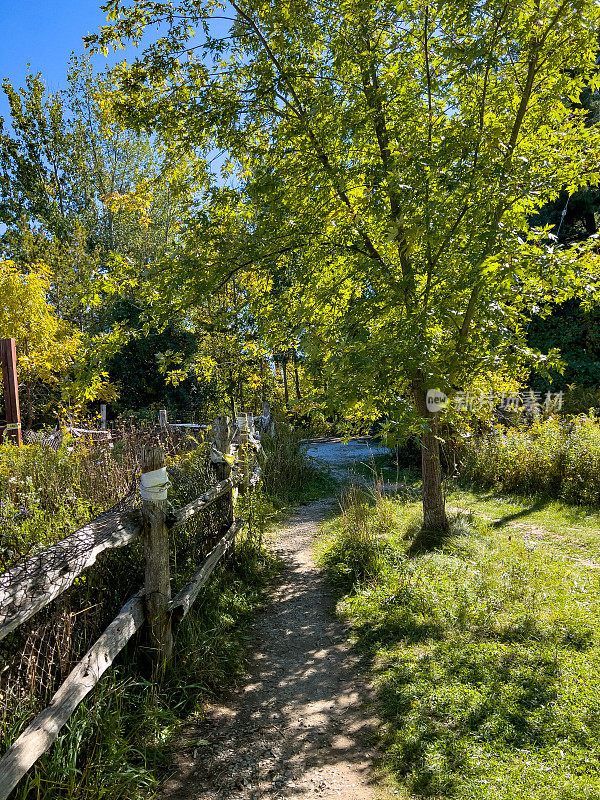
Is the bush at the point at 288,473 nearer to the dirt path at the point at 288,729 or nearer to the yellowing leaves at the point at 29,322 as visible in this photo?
the yellowing leaves at the point at 29,322

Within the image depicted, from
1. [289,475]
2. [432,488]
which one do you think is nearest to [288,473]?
[289,475]

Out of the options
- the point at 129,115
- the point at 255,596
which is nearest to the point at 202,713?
the point at 255,596

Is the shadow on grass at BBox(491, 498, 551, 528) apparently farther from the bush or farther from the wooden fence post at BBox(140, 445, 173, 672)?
the wooden fence post at BBox(140, 445, 173, 672)

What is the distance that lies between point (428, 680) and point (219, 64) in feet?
21.4

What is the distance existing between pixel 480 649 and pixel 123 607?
8.93 feet

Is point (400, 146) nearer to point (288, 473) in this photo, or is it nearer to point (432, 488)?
point (432, 488)

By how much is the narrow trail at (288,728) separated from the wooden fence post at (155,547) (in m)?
0.63

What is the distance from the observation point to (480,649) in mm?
4188

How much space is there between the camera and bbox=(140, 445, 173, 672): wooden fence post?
11.5ft

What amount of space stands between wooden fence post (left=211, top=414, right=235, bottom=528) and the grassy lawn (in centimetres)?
146

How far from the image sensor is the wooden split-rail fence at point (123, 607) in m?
2.24

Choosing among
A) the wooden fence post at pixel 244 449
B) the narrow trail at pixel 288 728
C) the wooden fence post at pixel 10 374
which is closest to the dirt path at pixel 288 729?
the narrow trail at pixel 288 728

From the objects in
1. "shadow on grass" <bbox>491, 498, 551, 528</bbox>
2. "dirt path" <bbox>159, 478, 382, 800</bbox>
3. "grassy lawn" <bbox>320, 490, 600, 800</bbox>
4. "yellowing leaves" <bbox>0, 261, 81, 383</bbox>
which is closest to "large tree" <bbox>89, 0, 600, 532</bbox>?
"grassy lawn" <bbox>320, 490, 600, 800</bbox>

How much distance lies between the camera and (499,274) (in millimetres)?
4520
